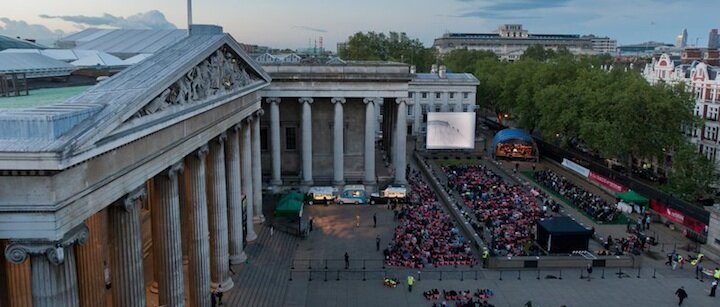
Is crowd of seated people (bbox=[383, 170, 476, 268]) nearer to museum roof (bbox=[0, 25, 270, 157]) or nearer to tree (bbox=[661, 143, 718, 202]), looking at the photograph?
museum roof (bbox=[0, 25, 270, 157])

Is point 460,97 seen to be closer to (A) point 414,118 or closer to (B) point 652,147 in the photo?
(A) point 414,118

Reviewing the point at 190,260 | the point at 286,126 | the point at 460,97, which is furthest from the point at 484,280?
the point at 460,97

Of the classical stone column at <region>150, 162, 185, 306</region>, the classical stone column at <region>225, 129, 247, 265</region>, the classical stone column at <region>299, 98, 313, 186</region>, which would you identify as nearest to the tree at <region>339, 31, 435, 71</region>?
the classical stone column at <region>299, 98, 313, 186</region>

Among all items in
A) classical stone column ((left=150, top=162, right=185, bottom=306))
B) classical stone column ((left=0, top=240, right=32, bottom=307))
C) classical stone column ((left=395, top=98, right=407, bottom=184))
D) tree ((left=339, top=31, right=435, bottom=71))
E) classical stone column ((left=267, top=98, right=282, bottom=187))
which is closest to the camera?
classical stone column ((left=0, top=240, right=32, bottom=307))

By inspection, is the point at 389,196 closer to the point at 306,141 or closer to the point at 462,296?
the point at 306,141

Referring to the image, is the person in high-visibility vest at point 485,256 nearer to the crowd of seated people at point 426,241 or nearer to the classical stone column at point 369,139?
the crowd of seated people at point 426,241

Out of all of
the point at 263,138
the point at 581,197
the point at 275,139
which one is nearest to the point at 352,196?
the point at 275,139
